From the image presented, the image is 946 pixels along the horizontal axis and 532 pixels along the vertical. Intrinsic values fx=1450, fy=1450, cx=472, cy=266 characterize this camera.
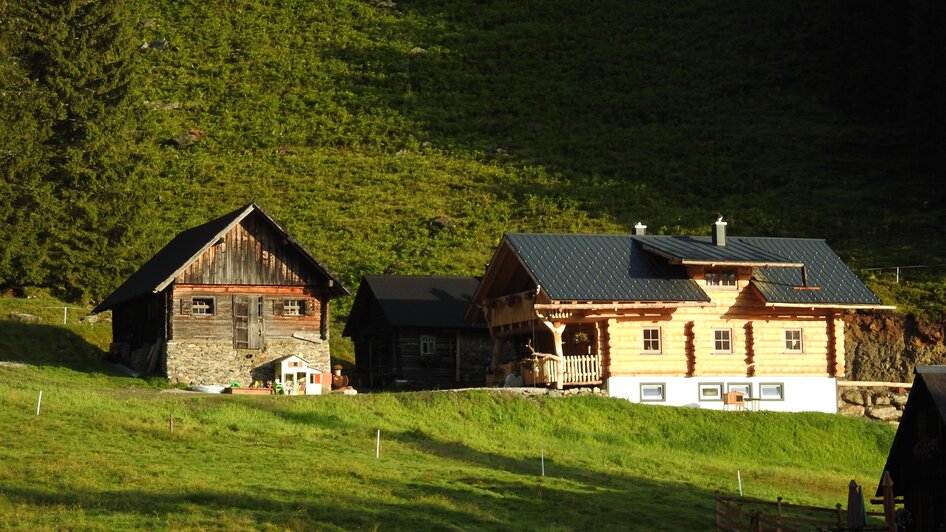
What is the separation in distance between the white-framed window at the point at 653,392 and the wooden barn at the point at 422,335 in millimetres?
9126

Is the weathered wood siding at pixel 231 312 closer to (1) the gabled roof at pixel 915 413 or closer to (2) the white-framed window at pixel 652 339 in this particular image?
(2) the white-framed window at pixel 652 339

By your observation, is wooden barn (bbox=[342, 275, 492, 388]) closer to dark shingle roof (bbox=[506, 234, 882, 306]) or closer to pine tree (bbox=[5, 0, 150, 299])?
dark shingle roof (bbox=[506, 234, 882, 306])

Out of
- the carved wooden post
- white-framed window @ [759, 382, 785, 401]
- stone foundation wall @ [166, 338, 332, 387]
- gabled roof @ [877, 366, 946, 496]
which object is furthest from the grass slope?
the carved wooden post

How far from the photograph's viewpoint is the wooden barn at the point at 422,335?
2319 inches

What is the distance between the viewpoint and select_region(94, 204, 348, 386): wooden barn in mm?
55344

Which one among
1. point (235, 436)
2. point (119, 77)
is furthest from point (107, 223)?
point (235, 436)

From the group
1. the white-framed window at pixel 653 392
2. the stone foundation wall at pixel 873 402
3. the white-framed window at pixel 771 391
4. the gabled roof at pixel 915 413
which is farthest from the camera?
the stone foundation wall at pixel 873 402

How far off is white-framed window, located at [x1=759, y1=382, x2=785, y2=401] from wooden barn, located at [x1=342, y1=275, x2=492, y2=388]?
11.7 metres

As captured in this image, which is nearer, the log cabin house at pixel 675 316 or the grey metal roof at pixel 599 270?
the log cabin house at pixel 675 316

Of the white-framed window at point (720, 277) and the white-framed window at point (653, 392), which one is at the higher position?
the white-framed window at point (720, 277)

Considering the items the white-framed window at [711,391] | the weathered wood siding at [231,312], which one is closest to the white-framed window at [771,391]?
the white-framed window at [711,391]

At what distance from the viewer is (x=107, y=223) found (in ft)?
233

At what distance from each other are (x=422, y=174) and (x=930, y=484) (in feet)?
221

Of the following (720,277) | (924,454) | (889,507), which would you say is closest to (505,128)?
(720,277)
